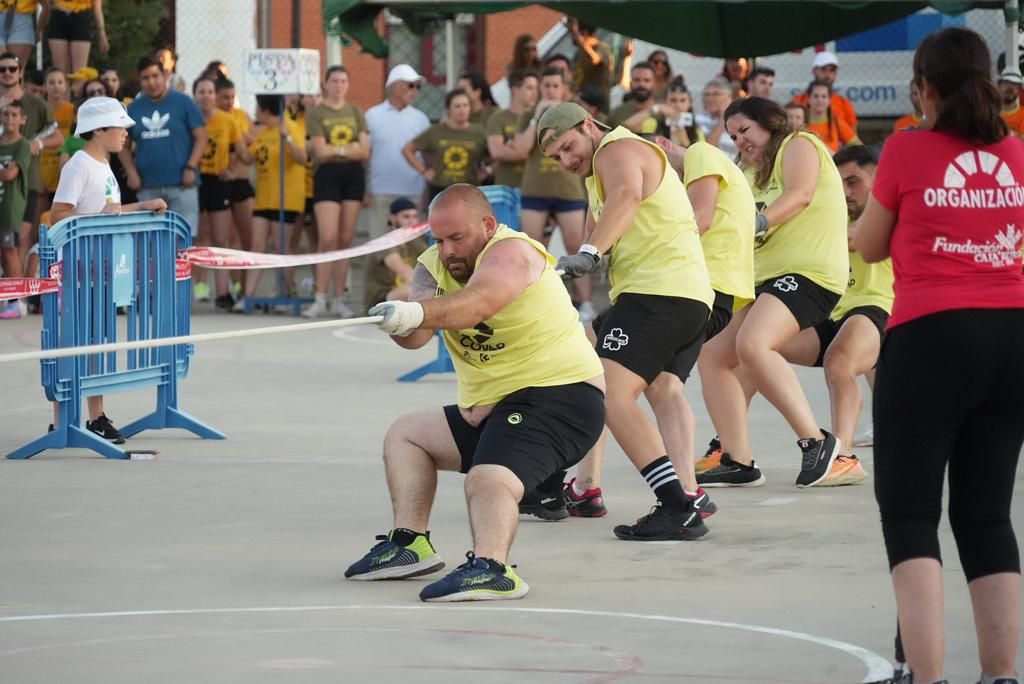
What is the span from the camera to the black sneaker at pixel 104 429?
32.0 feet

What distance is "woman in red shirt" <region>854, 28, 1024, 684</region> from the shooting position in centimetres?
450

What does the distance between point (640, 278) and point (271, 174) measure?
10038 millimetres

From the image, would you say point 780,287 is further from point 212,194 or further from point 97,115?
point 212,194

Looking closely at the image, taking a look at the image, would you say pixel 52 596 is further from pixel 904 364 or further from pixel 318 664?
pixel 904 364

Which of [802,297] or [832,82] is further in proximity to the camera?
[832,82]

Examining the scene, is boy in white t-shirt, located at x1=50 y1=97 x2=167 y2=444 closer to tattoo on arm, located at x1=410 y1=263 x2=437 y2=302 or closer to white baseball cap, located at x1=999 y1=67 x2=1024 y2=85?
tattoo on arm, located at x1=410 y1=263 x2=437 y2=302

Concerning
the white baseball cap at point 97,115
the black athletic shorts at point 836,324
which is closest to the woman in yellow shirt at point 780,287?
the black athletic shorts at point 836,324

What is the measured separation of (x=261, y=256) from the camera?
38.4 feet

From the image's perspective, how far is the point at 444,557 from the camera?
680cm

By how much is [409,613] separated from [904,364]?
1958 mm

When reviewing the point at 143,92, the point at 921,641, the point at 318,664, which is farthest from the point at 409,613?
the point at 143,92

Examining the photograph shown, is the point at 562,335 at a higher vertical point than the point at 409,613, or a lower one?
higher

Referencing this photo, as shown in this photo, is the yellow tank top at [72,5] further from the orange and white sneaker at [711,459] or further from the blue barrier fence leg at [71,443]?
the orange and white sneaker at [711,459]

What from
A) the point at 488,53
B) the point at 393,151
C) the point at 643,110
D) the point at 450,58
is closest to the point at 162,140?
the point at 393,151
